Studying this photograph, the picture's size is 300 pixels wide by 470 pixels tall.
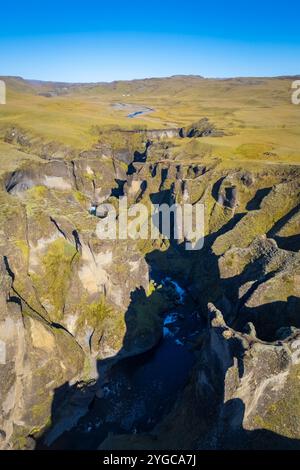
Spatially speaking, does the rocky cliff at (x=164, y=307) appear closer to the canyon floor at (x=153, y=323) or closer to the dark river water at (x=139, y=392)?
the canyon floor at (x=153, y=323)

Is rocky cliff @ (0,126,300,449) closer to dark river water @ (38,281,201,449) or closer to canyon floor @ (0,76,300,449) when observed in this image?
canyon floor @ (0,76,300,449)

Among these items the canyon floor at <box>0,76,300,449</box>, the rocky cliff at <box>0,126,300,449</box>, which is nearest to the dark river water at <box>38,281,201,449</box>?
the canyon floor at <box>0,76,300,449</box>

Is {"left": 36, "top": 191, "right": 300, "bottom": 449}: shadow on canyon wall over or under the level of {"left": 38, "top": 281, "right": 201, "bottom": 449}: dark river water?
over

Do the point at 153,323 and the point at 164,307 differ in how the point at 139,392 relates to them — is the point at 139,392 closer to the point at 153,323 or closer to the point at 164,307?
the point at 153,323

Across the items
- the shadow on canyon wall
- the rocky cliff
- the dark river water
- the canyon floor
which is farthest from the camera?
the dark river water

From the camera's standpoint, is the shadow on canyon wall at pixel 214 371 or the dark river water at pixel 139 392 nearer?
the shadow on canyon wall at pixel 214 371

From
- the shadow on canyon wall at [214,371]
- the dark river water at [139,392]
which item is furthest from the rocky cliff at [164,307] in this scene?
the dark river water at [139,392]

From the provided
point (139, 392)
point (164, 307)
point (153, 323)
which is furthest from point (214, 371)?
point (164, 307)
